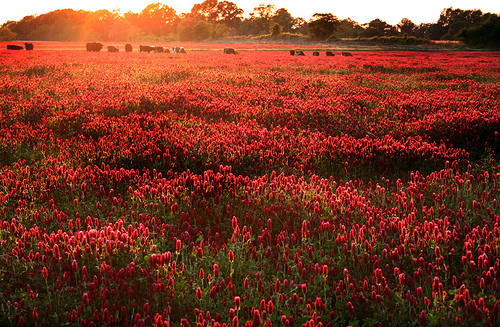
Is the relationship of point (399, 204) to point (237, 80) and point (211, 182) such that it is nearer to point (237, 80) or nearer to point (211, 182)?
point (211, 182)

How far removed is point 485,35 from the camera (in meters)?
76.1

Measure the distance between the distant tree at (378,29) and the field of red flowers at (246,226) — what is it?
12521 cm

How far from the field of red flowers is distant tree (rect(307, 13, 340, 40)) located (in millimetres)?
94874

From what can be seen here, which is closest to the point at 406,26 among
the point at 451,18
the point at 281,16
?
the point at 451,18

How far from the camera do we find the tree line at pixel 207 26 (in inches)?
4441

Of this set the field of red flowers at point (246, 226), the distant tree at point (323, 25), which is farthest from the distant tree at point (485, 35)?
the field of red flowers at point (246, 226)

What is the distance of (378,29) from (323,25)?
36908 mm

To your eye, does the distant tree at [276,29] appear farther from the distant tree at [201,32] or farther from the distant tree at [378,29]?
the distant tree at [378,29]

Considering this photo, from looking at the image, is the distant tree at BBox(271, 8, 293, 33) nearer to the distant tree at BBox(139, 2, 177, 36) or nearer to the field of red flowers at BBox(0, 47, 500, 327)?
the distant tree at BBox(139, 2, 177, 36)

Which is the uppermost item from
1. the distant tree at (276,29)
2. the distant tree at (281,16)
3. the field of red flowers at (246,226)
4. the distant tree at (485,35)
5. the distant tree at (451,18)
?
the distant tree at (281,16)

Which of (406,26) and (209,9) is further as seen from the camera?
(209,9)

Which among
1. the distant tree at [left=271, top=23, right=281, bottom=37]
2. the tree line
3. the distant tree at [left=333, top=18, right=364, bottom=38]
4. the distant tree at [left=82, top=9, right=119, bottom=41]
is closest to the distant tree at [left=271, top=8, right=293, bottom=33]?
the tree line

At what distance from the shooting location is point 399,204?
4230 mm

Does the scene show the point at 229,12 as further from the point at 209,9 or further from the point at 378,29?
the point at 378,29
